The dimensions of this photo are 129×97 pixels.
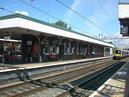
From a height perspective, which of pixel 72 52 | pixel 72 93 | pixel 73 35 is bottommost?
pixel 72 93

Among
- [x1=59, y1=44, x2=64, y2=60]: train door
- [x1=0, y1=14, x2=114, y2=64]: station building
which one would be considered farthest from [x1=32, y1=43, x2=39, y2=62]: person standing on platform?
[x1=59, y1=44, x2=64, y2=60]: train door

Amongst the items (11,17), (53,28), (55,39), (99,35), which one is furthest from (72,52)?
(99,35)

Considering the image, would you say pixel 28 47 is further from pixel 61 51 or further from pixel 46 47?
pixel 61 51

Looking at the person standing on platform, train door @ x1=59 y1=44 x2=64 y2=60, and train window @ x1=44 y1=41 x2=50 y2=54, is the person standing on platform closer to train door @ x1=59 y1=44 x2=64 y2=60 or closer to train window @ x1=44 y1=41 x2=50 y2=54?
train window @ x1=44 y1=41 x2=50 y2=54

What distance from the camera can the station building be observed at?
1689 cm

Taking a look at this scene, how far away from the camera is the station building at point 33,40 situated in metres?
16.9

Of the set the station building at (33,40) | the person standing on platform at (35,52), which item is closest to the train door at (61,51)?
the station building at (33,40)

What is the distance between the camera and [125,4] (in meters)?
12.8

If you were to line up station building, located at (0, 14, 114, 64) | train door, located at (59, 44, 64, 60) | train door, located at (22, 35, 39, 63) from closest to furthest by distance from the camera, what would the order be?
1. station building, located at (0, 14, 114, 64)
2. train door, located at (22, 35, 39, 63)
3. train door, located at (59, 44, 64, 60)

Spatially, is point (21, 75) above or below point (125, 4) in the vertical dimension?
below

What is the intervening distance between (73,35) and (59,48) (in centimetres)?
386

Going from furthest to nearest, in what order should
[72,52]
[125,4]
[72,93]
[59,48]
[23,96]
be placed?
[72,52] < [59,48] < [125,4] < [72,93] < [23,96]

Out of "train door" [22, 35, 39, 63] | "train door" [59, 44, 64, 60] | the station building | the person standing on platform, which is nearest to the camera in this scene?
the station building

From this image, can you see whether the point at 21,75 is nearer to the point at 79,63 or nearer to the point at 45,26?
the point at 45,26
